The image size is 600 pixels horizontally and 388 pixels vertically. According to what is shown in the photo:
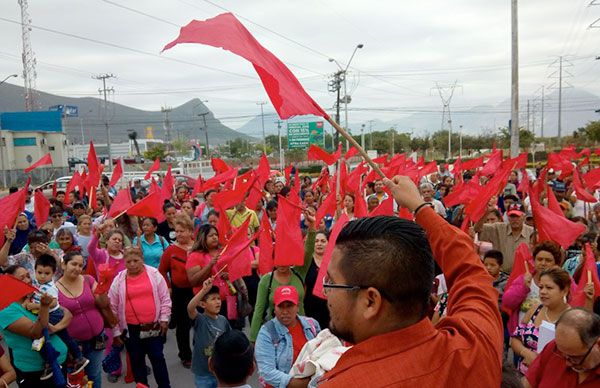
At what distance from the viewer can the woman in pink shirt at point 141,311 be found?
180 inches

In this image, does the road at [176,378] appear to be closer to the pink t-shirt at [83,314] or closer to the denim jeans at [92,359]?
the denim jeans at [92,359]

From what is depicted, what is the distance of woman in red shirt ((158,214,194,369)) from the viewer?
5.57 metres

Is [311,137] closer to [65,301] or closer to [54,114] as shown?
[54,114]

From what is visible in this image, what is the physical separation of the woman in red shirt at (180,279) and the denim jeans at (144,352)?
3.09 ft

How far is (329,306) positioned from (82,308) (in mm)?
3803

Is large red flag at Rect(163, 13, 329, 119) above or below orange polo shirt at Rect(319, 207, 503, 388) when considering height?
above

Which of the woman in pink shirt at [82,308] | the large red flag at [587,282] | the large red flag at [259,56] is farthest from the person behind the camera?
the woman in pink shirt at [82,308]

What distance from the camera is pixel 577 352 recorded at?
2.71m

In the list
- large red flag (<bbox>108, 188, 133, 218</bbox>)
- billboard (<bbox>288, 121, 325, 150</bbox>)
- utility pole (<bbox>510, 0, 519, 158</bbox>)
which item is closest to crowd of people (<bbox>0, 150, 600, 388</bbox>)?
large red flag (<bbox>108, 188, 133, 218</bbox>)

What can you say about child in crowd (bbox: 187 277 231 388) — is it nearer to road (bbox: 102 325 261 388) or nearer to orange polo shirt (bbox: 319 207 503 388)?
A: road (bbox: 102 325 261 388)

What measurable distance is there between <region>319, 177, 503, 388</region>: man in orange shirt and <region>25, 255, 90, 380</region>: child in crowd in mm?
3349

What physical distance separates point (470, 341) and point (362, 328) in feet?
0.98

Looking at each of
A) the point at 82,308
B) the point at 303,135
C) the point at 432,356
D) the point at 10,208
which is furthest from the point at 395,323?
the point at 303,135

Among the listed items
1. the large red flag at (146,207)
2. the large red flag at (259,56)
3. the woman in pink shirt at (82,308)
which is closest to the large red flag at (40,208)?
the large red flag at (146,207)
